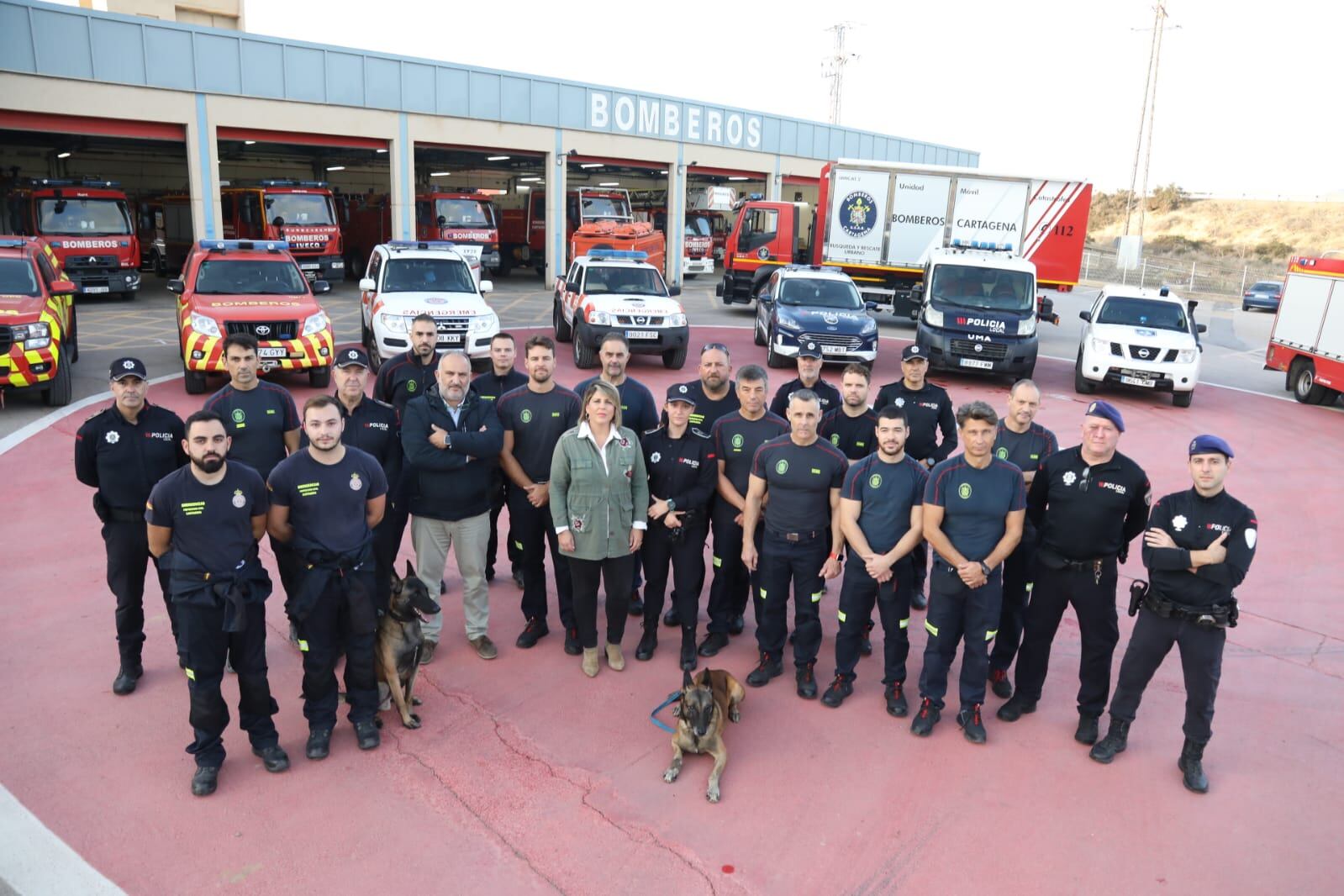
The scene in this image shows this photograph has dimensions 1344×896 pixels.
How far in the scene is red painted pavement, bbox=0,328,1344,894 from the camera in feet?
13.2

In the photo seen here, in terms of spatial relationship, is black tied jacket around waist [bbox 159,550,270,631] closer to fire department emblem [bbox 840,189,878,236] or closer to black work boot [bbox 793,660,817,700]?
black work boot [bbox 793,660,817,700]

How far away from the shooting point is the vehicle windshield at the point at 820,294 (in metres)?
16.8

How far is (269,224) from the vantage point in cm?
2427

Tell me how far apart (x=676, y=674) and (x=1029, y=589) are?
2.17 metres

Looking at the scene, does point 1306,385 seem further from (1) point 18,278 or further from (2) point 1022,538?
(1) point 18,278

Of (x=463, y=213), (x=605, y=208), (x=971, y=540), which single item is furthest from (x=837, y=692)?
(x=605, y=208)

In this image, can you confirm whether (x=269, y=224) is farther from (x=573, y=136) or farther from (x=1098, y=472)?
(x=1098, y=472)

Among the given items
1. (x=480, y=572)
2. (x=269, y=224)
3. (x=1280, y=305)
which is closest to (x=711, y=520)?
(x=480, y=572)

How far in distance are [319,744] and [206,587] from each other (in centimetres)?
103

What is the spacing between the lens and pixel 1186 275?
44531 mm

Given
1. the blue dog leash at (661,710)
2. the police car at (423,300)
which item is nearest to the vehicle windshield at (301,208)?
the police car at (423,300)

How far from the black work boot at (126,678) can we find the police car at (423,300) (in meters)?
8.24

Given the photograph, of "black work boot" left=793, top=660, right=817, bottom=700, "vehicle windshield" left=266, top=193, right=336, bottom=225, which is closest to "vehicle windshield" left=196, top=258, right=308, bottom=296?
"black work boot" left=793, top=660, right=817, bottom=700

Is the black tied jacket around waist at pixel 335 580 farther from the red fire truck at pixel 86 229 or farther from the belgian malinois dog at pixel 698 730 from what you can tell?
the red fire truck at pixel 86 229
